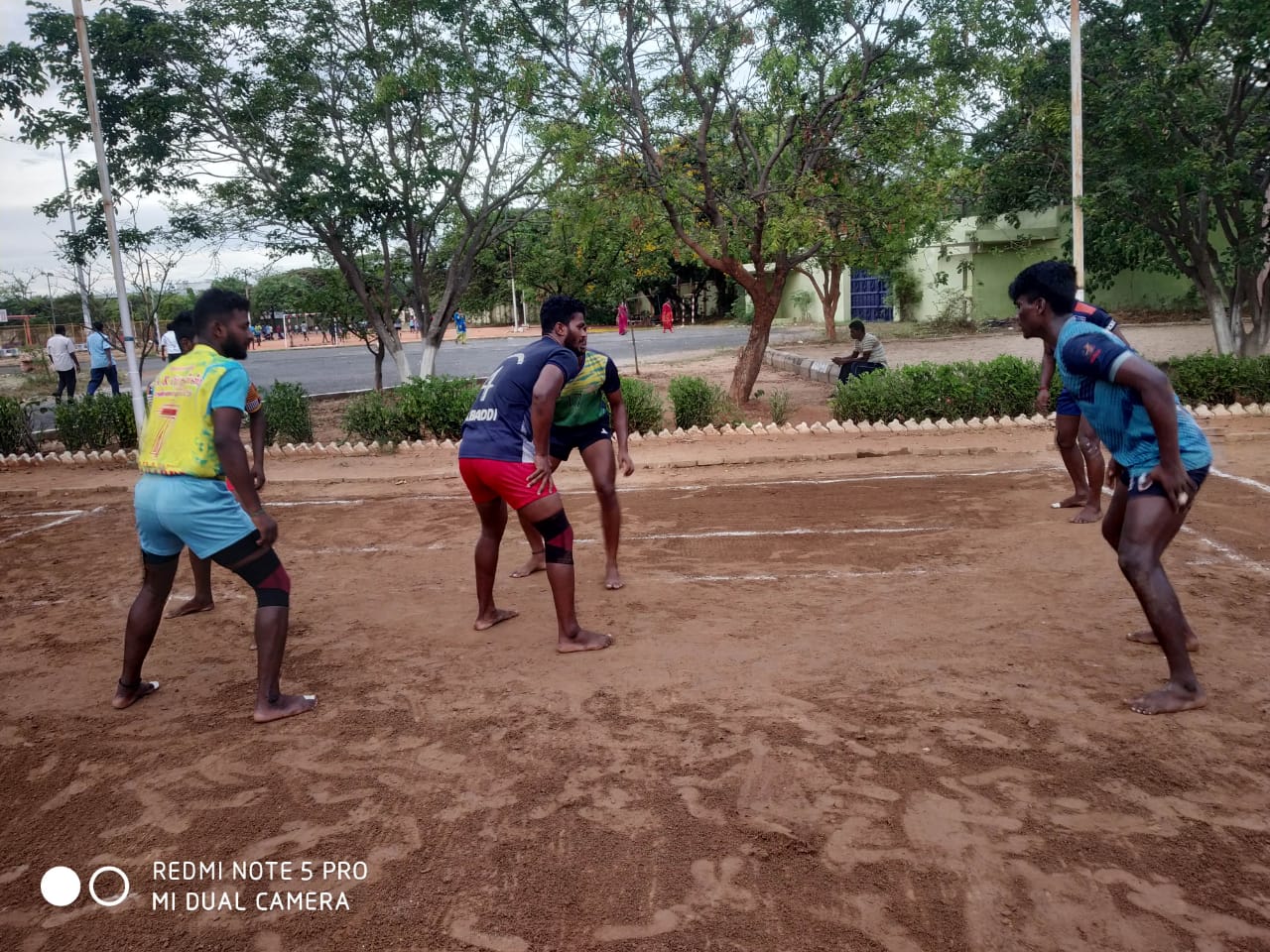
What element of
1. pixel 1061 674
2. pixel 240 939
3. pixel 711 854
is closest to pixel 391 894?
pixel 240 939

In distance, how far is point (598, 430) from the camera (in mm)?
6027

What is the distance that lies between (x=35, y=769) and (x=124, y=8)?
10.8m

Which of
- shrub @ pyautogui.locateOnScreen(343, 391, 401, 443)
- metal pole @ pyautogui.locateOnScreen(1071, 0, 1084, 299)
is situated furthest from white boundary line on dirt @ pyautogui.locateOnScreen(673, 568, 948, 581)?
shrub @ pyautogui.locateOnScreen(343, 391, 401, 443)

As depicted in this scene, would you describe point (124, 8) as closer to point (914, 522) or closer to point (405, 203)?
point (405, 203)

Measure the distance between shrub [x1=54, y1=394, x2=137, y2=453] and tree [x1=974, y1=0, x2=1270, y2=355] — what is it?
11655 mm

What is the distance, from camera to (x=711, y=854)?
10.0 ft

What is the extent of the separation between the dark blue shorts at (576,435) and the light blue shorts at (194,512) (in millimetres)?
2275

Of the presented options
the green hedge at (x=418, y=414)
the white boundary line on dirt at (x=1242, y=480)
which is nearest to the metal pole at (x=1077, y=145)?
the white boundary line on dirt at (x=1242, y=480)

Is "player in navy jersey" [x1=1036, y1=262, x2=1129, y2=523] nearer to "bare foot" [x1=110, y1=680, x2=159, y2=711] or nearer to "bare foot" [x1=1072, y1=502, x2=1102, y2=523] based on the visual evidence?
"bare foot" [x1=1072, y1=502, x2=1102, y2=523]

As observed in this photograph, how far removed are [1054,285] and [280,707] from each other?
394 centimetres

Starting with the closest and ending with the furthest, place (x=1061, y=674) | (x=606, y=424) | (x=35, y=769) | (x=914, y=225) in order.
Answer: (x=35, y=769) < (x=1061, y=674) < (x=606, y=424) < (x=914, y=225)

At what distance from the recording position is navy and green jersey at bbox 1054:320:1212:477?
3852 mm

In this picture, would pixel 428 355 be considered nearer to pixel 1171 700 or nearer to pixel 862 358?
pixel 862 358

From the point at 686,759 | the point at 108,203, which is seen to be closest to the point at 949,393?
the point at 686,759
